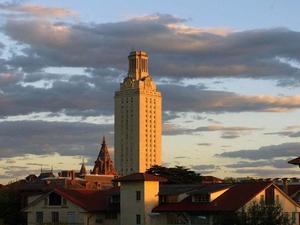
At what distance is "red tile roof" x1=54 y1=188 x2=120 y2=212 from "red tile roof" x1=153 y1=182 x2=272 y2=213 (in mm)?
8725

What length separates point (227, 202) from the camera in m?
81.4

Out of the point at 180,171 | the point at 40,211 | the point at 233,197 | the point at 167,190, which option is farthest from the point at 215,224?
the point at 180,171

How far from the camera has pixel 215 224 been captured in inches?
2798

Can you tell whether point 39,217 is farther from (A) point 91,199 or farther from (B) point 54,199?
(A) point 91,199

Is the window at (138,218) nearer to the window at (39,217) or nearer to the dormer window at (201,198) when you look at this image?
the dormer window at (201,198)

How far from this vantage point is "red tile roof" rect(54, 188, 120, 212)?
299ft

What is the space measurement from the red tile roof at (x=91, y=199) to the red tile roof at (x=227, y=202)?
8.73m

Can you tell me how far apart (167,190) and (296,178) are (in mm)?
37251

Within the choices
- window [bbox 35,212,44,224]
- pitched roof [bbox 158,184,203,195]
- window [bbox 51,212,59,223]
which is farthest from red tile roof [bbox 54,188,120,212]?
pitched roof [bbox 158,184,203,195]

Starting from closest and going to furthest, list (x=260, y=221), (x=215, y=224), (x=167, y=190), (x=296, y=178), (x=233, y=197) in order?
1. (x=260, y=221)
2. (x=215, y=224)
3. (x=233, y=197)
4. (x=167, y=190)
5. (x=296, y=178)

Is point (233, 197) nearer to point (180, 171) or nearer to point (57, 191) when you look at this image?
point (57, 191)

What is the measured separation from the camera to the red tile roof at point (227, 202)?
8015cm

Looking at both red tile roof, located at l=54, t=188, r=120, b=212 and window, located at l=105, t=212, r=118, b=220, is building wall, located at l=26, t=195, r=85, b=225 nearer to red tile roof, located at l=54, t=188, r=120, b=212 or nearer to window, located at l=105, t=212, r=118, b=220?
red tile roof, located at l=54, t=188, r=120, b=212

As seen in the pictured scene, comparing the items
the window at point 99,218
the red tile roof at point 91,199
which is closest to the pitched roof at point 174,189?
the red tile roof at point 91,199
